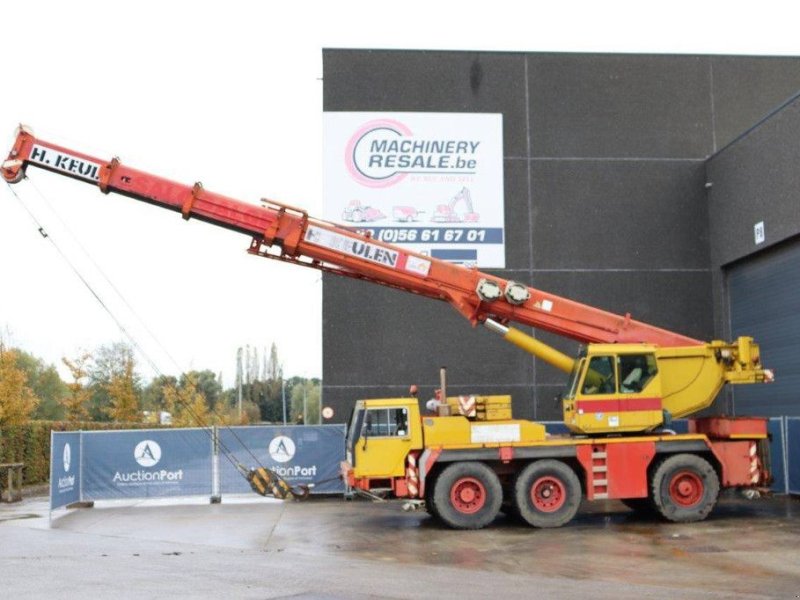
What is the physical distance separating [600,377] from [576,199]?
9608 mm

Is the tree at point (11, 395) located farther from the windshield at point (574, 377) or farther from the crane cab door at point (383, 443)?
the windshield at point (574, 377)

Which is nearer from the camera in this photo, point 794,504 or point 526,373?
point 794,504

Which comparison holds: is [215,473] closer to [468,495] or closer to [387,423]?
[387,423]

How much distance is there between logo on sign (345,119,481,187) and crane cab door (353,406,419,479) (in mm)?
9612

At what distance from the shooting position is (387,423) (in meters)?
17.1

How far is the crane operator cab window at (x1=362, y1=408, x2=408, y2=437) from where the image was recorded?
56.0 feet

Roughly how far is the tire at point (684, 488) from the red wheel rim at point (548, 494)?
1.71 metres

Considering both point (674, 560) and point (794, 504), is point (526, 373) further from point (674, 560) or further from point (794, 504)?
point (674, 560)

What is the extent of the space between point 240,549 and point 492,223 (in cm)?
1347

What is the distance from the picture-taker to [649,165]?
1022 inches

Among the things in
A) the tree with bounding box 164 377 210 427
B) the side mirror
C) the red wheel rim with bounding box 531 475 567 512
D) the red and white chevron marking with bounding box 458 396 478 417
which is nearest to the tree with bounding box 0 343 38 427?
the tree with bounding box 164 377 210 427

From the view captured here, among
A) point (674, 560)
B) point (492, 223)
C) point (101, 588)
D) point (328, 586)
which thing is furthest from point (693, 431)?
point (101, 588)

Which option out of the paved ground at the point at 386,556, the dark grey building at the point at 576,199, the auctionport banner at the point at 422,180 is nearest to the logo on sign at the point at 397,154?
the auctionport banner at the point at 422,180

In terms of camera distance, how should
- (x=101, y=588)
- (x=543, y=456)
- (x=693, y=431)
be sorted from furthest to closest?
(x=693, y=431)
(x=543, y=456)
(x=101, y=588)
